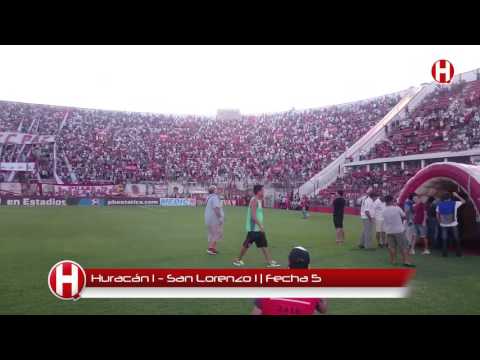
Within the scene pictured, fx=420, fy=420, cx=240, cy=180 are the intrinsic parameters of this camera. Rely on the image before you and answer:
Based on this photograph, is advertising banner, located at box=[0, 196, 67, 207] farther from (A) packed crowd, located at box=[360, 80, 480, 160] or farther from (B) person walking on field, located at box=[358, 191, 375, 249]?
(B) person walking on field, located at box=[358, 191, 375, 249]

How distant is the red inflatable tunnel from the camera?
1019cm

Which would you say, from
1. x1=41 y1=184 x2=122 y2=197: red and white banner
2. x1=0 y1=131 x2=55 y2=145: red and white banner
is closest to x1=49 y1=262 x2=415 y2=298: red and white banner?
x1=41 y1=184 x2=122 y2=197: red and white banner

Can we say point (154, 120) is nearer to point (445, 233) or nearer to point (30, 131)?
point (30, 131)

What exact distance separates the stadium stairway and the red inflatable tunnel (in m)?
20.7

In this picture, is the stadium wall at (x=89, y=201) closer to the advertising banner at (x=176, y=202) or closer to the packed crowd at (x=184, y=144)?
the advertising banner at (x=176, y=202)

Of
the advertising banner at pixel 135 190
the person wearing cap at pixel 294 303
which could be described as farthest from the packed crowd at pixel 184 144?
the person wearing cap at pixel 294 303

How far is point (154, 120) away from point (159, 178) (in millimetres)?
10483

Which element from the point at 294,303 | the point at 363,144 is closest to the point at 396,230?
the point at 294,303

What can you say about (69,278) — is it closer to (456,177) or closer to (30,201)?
(456,177)

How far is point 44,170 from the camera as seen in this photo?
36500 millimetres

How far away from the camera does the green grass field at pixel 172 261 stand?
555 centimetres

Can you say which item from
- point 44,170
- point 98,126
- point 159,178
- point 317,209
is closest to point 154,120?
point 98,126

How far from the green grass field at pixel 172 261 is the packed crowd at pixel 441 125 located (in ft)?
39.2

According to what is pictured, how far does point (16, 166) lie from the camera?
Result: 3556 cm
